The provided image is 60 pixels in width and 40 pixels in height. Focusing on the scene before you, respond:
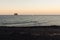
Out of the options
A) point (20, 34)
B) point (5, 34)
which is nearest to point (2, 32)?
point (5, 34)

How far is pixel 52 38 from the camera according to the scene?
12.8 metres

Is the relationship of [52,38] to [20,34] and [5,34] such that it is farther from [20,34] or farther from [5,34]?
[5,34]

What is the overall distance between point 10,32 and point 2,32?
2.38ft

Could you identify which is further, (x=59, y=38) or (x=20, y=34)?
(x=20, y=34)

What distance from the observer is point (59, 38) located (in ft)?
41.7

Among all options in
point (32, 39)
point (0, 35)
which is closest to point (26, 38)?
point (32, 39)

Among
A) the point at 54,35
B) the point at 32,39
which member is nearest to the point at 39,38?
the point at 32,39

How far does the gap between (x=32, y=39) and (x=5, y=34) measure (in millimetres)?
2565

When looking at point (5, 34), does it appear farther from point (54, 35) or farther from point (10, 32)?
point (54, 35)

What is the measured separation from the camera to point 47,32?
14.2m

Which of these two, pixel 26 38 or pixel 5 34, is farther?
pixel 5 34

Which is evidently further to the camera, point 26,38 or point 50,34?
point 50,34

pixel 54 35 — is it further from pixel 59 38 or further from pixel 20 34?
pixel 20 34

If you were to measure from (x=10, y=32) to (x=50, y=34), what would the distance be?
11.9ft
